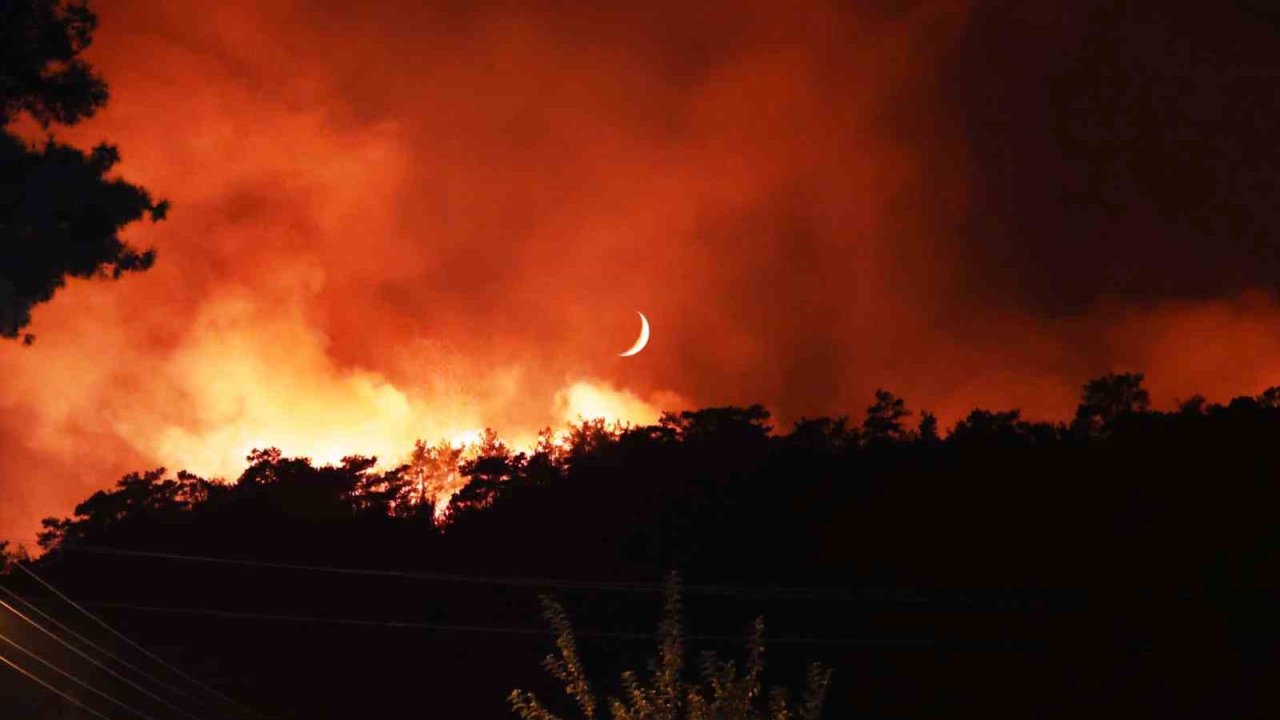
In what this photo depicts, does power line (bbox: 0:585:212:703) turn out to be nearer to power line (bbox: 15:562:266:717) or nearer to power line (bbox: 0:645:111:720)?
power line (bbox: 15:562:266:717)

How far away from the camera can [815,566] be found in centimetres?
3634

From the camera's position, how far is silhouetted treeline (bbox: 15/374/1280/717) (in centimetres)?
2730

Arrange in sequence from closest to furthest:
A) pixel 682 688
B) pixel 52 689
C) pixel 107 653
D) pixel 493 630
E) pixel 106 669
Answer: pixel 682 688 < pixel 52 689 < pixel 106 669 < pixel 107 653 < pixel 493 630

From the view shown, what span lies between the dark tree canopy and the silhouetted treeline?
761 inches

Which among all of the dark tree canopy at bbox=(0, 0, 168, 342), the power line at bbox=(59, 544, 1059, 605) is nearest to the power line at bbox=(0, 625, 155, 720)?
the power line at bbox=(59, 544, 1059, 605)

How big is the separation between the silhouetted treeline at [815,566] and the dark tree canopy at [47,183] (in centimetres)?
1932

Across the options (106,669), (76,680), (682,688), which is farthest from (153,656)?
(682,688)

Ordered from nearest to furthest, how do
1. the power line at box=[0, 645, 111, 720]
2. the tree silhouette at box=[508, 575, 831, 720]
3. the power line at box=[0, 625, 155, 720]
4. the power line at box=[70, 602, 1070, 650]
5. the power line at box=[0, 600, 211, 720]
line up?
the tree silhouette at box=[508, 575, 831, 720], the power line at box=[70, 602, 1070, 650], the power line at box=[0, 645, 111, 720], the power line at box=[0, 625, 155, 720], the power line at box=[0, 600, 211, 720]

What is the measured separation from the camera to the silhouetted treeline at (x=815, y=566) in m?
27.3

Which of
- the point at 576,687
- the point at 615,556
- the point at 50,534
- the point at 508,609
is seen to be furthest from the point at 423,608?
the point at 50,534

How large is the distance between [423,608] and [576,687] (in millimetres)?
27044

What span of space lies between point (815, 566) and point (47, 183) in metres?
24.8

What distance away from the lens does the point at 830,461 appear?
40.9 meters

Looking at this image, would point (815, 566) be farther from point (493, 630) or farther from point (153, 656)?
point (153, 656)
